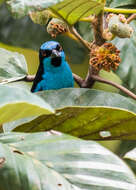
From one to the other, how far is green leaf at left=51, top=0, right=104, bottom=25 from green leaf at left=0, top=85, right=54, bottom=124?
0.49 meters

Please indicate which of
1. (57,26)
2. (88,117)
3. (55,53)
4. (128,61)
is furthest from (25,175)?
(55,53)

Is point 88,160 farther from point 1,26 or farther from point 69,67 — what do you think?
point 1,26

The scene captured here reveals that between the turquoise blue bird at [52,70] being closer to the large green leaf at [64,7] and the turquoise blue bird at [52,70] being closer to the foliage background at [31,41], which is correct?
the foliage background at [31,41]

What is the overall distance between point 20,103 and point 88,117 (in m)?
0.40

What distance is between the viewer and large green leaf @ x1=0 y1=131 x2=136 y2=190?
1141 millimetres

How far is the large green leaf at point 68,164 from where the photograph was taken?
1.14 metres

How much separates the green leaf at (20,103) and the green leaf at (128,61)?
113 centimetres

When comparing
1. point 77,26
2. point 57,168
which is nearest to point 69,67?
point 77,26

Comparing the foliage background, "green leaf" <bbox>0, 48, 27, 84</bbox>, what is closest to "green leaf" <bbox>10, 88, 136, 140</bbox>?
"green leaf" <bbox>0, 48, 27, 84</bbox>

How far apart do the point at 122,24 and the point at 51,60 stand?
1388mm

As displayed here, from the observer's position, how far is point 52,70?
304 centimetres

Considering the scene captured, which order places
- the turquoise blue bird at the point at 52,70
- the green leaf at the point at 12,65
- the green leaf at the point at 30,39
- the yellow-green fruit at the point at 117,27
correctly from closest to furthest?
the yellow-green fruit at the point at 117,27, the green leaf at the point at 12,65, the turquoise blue bird at the point at 52,70, the green leaf at the point at 30,39

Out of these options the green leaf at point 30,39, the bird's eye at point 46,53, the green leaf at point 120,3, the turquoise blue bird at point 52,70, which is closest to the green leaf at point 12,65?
the green leaf at point 120,3

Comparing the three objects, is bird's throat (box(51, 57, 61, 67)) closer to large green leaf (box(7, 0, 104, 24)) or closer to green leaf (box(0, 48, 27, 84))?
green leaf (box(0, 48, 27, 84))
